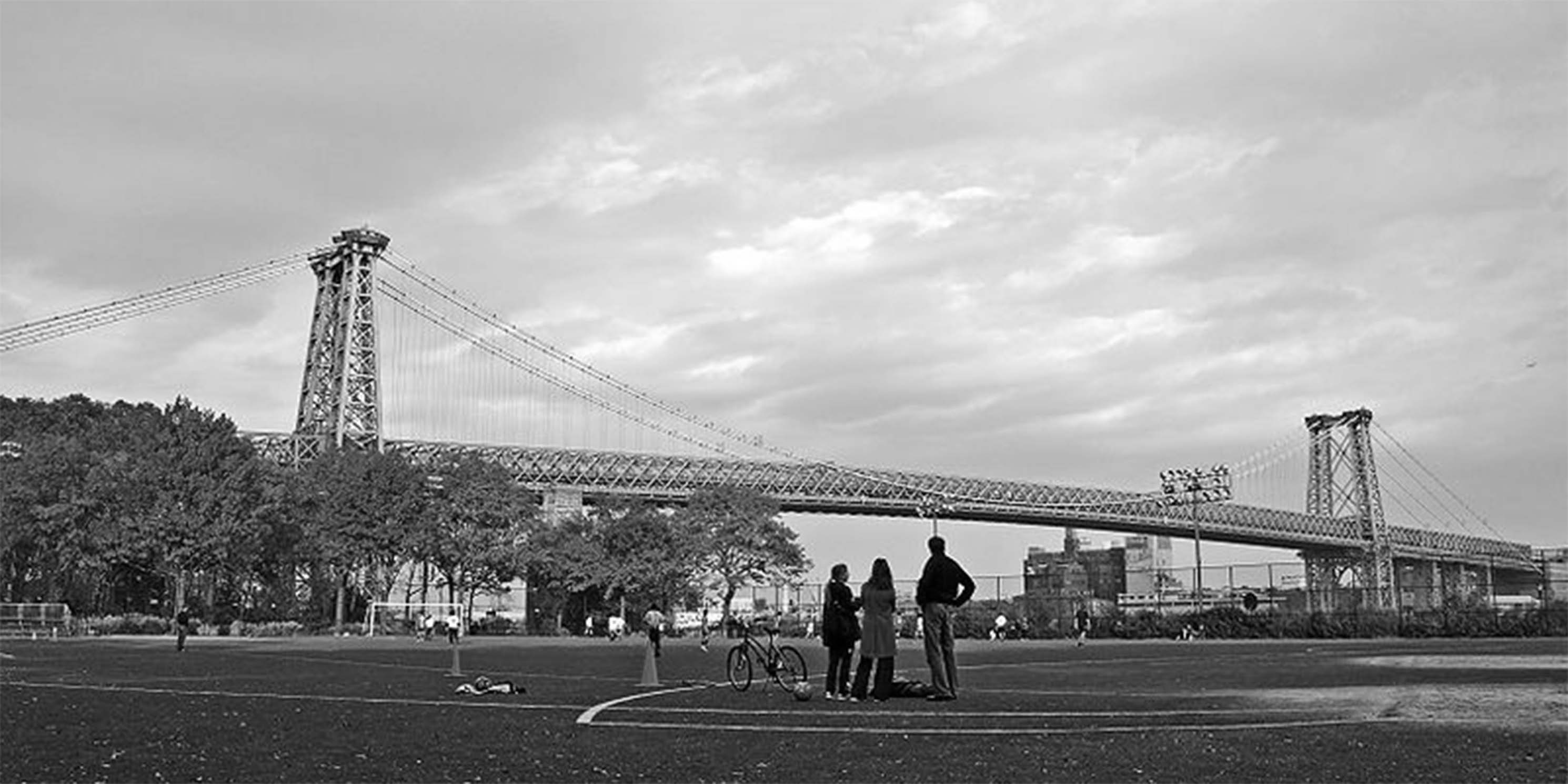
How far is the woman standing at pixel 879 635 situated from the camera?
67.9ft

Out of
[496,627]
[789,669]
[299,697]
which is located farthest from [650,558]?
[299,697]

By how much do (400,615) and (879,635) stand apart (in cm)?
7020

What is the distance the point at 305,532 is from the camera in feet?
277

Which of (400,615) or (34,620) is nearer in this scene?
(34,620)

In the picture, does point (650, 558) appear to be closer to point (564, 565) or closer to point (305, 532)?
point (564, 565)

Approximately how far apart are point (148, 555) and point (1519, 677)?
6612cm

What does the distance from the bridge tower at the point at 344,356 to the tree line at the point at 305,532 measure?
10.9 metres

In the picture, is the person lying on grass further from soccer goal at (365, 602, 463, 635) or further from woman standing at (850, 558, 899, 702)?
soccer goal at (365, 602, 463, 635)

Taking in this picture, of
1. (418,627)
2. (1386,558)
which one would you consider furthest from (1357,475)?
(418,627)

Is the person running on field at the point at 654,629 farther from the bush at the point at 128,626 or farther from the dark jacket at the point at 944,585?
the bush at the point at 128,626

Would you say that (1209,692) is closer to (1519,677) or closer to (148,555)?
(1519,677)

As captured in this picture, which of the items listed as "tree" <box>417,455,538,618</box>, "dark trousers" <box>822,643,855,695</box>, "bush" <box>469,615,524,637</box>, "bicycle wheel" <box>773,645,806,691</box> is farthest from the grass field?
"bush" <box>469,615,524,637</box>

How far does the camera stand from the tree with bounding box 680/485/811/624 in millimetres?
95250

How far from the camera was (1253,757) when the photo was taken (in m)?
12.9
